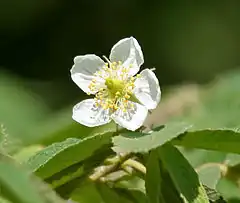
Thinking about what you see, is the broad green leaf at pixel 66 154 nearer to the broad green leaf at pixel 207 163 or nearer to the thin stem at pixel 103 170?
the thin stem at pixel 103 170

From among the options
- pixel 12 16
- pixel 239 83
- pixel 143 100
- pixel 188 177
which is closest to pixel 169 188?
pixel 188 177

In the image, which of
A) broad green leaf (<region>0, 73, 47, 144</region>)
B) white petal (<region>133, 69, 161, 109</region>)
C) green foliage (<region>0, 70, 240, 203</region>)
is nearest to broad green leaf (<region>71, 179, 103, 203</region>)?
green foliage (<region>0, 70, 240, 203</region>)

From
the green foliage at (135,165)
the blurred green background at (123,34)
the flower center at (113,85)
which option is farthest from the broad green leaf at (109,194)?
the blurred green background at (123,34)

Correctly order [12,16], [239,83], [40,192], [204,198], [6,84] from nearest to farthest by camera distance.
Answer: [40,192] → [204,198] → [239,83] → [6,84] → [12,16]

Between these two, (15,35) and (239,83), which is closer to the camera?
(239,83)

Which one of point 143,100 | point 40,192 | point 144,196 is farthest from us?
point 143,100

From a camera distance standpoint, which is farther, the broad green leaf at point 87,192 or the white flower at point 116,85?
the white flower at point 116,85

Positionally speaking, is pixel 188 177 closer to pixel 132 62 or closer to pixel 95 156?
pixel 95 156
